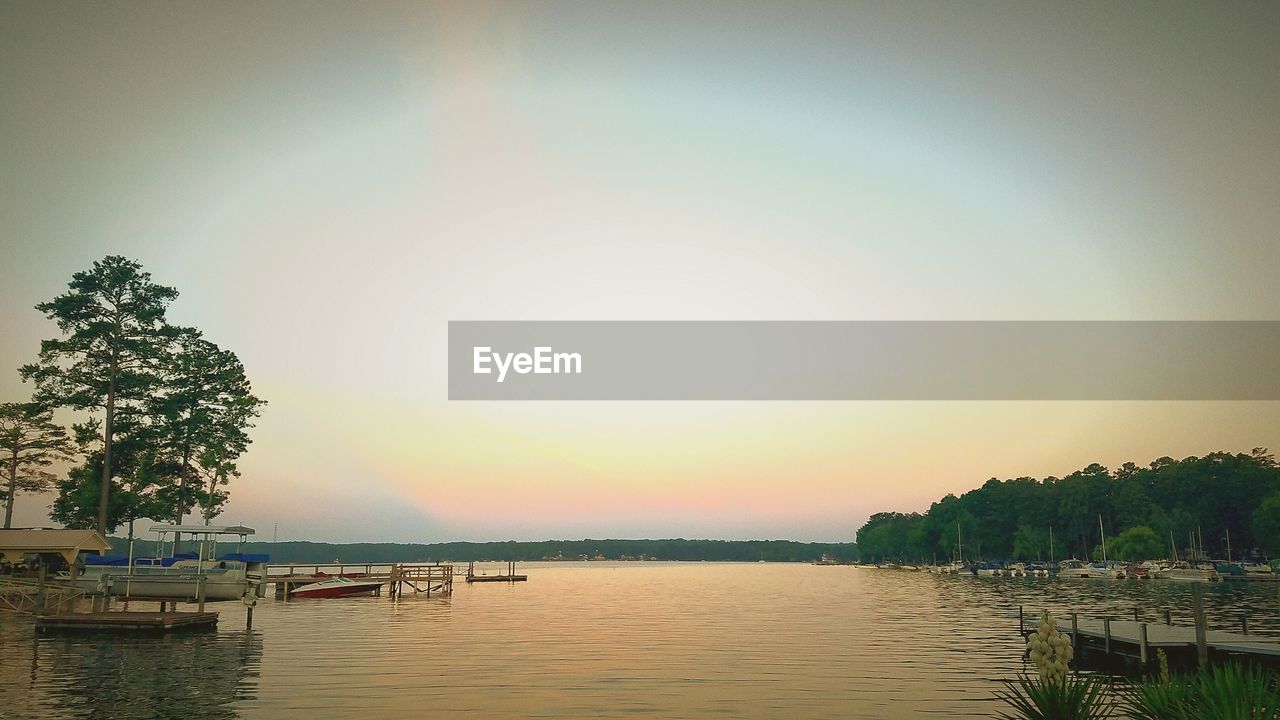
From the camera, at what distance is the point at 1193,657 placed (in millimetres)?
30172

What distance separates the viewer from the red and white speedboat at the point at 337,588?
2933 inches

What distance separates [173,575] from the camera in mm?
58656

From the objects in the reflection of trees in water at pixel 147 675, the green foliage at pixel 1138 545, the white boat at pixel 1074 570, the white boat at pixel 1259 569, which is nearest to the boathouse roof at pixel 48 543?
the reflection of trees in water at pixel 147 675

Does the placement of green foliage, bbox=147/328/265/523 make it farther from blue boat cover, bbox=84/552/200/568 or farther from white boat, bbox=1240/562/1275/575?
white boat, bbox=1240/562/1275/575

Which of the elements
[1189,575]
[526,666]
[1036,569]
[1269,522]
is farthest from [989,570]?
[526,666]

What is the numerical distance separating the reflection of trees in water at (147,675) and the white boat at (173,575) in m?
20.6

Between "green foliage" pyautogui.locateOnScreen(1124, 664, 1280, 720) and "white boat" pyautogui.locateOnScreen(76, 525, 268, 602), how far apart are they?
56124mm

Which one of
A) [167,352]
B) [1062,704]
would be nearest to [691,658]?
[1062,704]

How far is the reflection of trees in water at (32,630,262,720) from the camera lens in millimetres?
22688

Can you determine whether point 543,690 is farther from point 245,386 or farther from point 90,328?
point 245,386

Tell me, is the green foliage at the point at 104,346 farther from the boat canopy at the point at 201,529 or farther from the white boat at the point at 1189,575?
the white boat at the point at 1189,575

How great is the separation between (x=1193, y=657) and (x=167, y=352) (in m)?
66.6

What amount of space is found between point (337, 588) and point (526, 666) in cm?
4988

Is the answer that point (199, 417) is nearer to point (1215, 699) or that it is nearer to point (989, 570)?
point (1215, 699)
